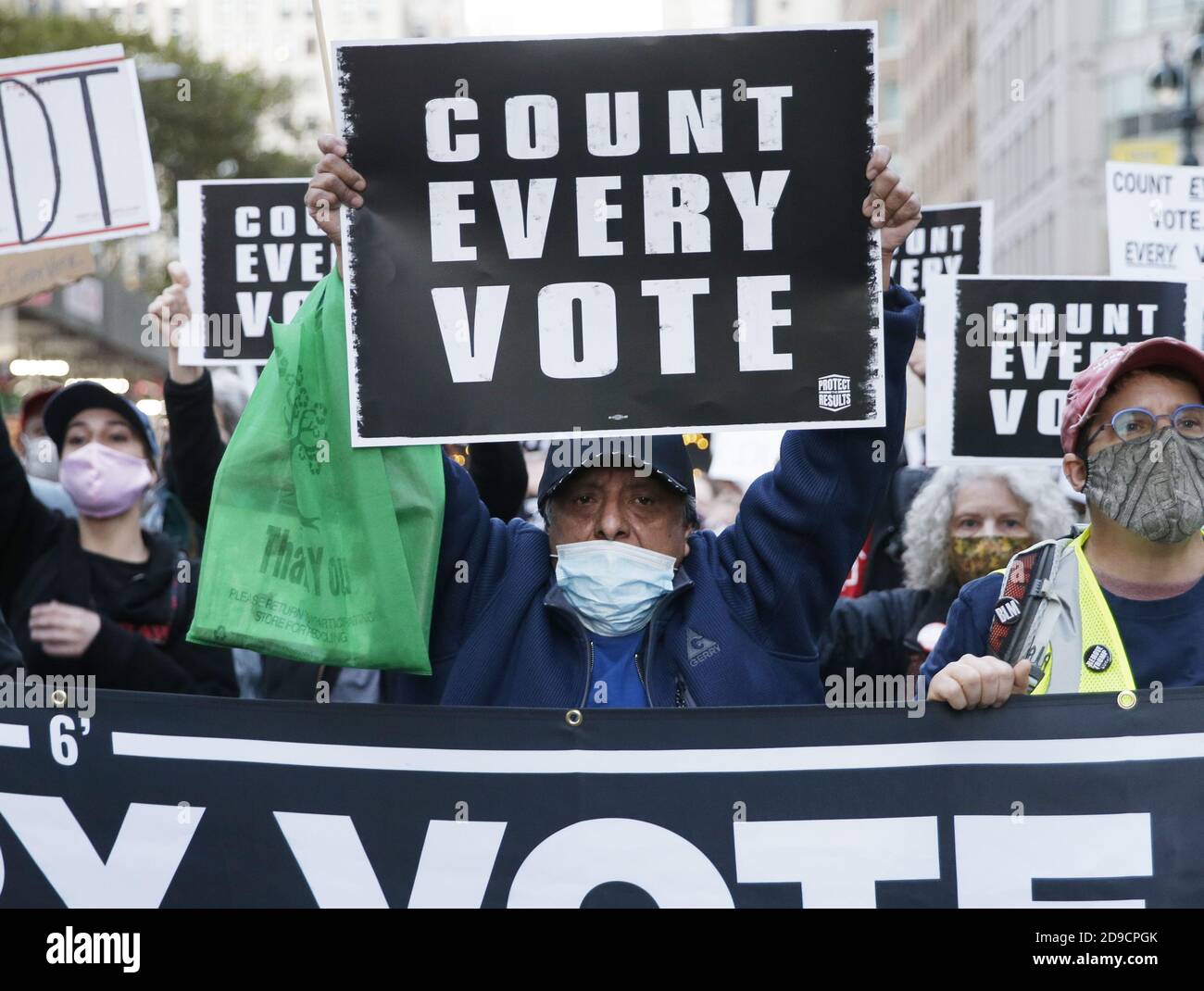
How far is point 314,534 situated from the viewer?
11.1ft

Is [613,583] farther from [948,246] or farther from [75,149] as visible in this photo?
[948,246]

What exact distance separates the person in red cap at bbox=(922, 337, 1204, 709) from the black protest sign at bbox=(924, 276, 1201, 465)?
1.73 m

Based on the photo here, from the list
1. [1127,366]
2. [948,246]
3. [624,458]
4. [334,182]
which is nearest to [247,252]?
[948,246]

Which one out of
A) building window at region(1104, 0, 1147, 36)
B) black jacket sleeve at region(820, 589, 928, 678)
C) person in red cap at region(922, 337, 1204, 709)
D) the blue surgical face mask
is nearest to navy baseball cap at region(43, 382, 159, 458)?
black jacket sleeve at region(820, 589, 928, 678)

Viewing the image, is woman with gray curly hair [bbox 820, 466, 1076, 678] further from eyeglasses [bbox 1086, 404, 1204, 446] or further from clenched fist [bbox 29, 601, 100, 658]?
clenched fist [bbox 29, 601, 100, 658]

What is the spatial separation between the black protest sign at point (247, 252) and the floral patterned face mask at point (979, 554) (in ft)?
8.39

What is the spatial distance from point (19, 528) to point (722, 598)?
2.50m

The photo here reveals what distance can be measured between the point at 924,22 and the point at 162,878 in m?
75.8

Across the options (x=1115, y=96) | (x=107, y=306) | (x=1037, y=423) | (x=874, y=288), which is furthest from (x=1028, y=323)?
(x=1115, y=96)

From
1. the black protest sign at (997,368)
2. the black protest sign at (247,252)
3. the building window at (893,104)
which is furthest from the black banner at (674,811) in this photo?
the building window at (893,104)

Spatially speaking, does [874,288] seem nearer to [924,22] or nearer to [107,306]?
[107,306]

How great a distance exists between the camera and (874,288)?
11.3ft

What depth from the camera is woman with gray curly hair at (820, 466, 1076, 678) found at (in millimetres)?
5270

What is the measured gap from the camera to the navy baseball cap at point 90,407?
562cm
